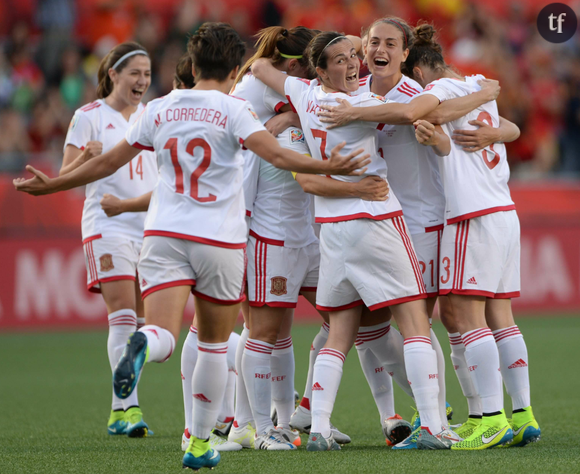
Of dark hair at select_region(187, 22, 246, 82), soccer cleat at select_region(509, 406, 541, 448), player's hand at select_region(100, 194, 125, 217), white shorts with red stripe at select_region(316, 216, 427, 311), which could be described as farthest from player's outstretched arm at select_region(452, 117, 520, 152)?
player's hand at select_region(100, 194, 125, 217)

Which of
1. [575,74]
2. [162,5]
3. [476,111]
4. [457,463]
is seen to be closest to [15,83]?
[162,5]

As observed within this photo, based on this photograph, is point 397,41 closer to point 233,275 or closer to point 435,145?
point 435,145

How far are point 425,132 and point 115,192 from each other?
256 centimetres

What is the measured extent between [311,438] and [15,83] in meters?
11.0

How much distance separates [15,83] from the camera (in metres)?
13.9

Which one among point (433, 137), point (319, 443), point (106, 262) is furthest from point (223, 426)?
point (433, 137)

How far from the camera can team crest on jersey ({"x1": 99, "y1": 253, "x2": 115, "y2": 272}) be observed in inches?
235

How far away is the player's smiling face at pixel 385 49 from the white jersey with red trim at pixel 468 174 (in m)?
0.24

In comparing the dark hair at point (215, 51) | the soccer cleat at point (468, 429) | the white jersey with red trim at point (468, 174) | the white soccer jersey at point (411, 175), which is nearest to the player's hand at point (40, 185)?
the dark hair at point (215, 51)

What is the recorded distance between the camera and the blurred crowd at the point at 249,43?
1376cm

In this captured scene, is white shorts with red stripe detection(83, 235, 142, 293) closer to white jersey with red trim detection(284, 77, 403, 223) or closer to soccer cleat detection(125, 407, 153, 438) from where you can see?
soccer cleat detection(125, 407, 153, 438)

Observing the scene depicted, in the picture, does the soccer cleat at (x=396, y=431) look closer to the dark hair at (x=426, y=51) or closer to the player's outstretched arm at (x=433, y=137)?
the player's outstretched arm at (x=433, y=137)

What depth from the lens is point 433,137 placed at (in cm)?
455

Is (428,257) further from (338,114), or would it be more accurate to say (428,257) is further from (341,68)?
(341,68)
